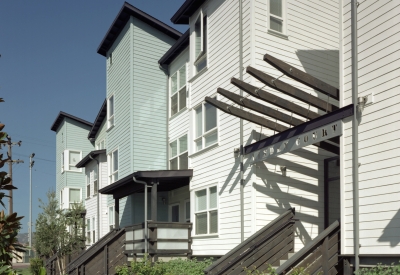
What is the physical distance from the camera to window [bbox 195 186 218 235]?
15.3 m

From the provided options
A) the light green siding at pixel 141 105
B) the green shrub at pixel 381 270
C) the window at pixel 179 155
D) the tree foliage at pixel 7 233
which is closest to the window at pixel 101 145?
the light green siding at pixel 141 105

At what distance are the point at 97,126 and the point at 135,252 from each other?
52.8ft

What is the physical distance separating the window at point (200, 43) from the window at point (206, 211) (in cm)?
415

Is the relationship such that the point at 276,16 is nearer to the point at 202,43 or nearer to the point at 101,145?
the point at 202,43

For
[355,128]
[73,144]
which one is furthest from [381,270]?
[73,144]

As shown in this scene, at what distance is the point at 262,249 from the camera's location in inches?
452

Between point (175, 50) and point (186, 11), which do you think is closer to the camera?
point (186, 11)

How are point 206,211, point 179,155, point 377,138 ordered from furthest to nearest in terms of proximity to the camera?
point 179,155, point 206,211, point 377,138

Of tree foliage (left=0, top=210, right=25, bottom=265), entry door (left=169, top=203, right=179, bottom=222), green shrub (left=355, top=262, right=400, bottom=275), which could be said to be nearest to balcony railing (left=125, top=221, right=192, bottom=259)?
entry door (left=169, top=203, right=179, bottom=222)

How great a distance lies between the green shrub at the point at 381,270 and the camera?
26.3 feet

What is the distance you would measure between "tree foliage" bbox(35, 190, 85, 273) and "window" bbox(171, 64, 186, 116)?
27.7ft

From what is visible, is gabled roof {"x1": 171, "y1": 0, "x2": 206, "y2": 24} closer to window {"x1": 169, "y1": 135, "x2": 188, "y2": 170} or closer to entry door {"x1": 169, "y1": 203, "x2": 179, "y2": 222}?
window {"x1": 169, "y1": 135, "x2": 188, "y2": 170}

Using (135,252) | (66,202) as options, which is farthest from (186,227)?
(66,202)

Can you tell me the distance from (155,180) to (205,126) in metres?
2.44
